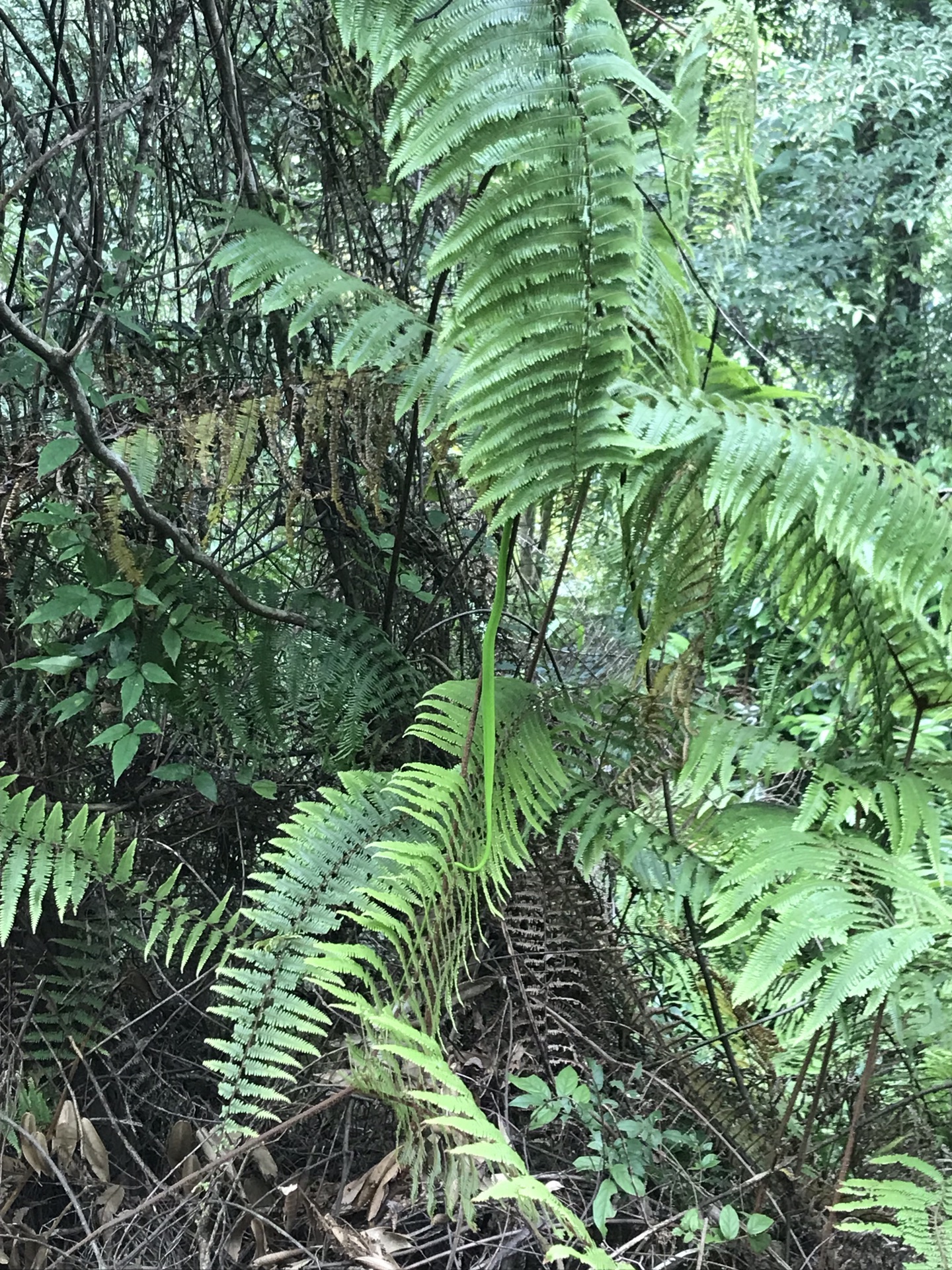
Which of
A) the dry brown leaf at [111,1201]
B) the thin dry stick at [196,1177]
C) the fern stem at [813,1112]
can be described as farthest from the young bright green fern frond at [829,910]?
the dry brown leaf at [111,1201]

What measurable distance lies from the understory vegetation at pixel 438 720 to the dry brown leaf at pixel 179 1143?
41 millimetres

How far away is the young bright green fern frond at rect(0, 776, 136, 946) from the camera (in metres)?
1.11

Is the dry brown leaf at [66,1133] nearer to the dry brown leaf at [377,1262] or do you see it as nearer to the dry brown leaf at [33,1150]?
the dry brown leaf at [33,1150]

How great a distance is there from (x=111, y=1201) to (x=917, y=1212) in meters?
1.02

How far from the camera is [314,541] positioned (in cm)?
180

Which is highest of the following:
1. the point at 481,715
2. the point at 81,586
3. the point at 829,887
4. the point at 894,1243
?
the point at 81,586

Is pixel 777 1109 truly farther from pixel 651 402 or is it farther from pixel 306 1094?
pixel 651 402

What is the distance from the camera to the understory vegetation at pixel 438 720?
89 centimetres

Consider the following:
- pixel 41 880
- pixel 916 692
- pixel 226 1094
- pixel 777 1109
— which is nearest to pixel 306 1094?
pixel 226 1094

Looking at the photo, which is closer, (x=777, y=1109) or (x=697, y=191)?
(x=777, y=1109)

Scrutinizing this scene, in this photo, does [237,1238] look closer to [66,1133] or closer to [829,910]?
[66,1133]

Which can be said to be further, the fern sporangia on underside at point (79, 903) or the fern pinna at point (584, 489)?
the fern sporangia on underside at point (79, 903)

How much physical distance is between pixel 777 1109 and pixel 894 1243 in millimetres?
243

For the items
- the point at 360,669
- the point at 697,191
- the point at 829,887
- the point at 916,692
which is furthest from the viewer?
the point at 697,191
